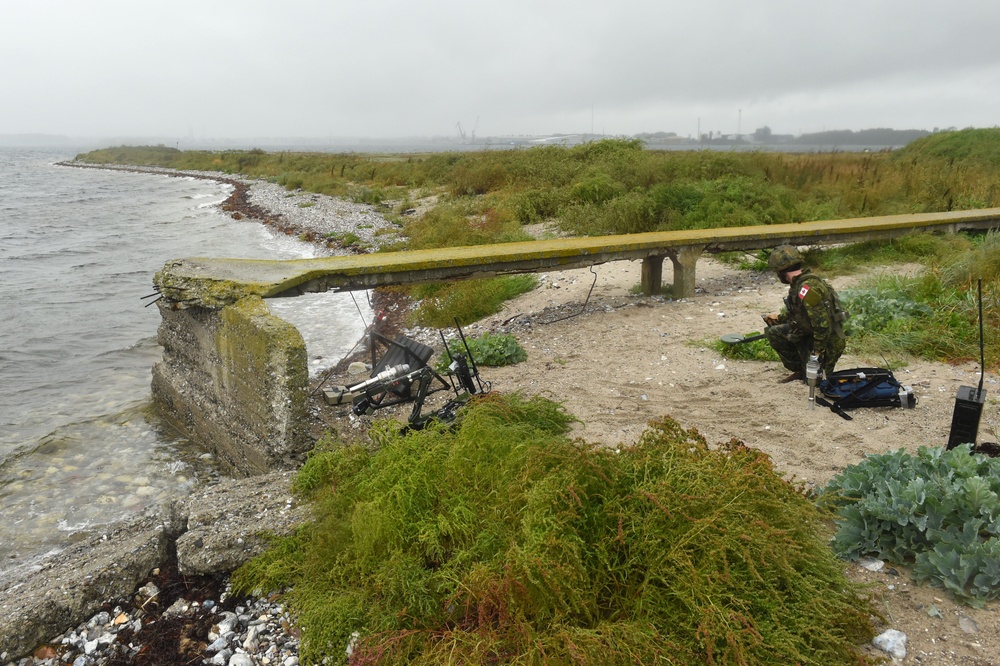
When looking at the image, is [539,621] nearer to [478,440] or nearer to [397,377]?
[478,440]

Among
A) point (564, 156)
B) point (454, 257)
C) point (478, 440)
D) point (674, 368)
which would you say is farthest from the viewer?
point (564, 156)

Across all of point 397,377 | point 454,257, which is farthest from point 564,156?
point 397,377

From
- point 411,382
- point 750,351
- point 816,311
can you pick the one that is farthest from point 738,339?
point 411,382

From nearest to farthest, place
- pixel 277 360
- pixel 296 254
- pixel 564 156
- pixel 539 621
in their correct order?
pixel 539 621 < pixel 277 360 < pixel 296 254 < pixel 564 156

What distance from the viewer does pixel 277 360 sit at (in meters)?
4.93

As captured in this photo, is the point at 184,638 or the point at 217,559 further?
the point at 217,559

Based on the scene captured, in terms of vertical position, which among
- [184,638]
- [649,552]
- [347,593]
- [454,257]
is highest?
[454,257]

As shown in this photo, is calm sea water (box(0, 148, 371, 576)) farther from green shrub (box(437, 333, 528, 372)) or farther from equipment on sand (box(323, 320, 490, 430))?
green shrub (box(437, 333, 528, 372))

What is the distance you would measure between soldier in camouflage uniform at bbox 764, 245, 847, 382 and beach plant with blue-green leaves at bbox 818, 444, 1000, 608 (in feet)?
6.91

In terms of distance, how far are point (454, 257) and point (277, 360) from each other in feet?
9.87

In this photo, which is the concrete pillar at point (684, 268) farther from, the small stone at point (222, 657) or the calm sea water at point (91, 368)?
the small stone at point (222, 657)

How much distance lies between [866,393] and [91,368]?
9.94m

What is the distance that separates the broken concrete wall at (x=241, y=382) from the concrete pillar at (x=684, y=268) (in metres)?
5.94

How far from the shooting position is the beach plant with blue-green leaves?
309 centimetres
